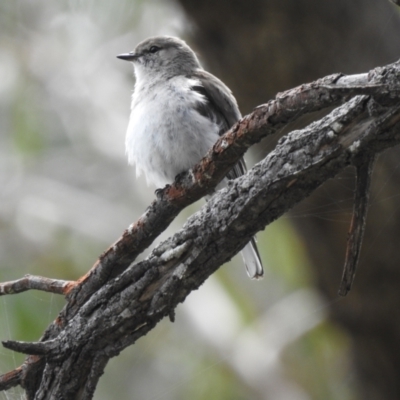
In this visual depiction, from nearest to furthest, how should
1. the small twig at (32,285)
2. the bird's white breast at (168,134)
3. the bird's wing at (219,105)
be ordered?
the small twig at (32,285)
the bird's white breast at (168,134)
the bird's wing at (219,105)

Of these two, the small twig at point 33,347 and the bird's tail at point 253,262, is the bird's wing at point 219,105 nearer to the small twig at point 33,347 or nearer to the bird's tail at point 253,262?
the bird's tail at point 253,262

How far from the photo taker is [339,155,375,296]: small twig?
1729mm

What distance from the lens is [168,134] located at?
3.37 metres

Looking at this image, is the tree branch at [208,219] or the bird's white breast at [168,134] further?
the bird's white breast at [168,134]

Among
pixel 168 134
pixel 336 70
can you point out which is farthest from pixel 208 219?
pixel 336 70

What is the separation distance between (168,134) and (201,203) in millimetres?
3903

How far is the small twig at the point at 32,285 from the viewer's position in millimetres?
2383

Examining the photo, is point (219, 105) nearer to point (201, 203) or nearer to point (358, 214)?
point (358, 214)

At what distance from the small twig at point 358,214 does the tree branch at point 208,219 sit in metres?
0.06

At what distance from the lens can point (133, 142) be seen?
11.6ft

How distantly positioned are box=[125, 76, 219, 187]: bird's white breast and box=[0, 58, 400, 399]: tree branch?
3.55 feet

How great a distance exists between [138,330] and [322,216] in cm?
251

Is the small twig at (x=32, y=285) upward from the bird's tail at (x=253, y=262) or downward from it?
downward

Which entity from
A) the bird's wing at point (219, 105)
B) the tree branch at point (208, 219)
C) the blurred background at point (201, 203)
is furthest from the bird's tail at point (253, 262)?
the tree branch at point (208, 219)
